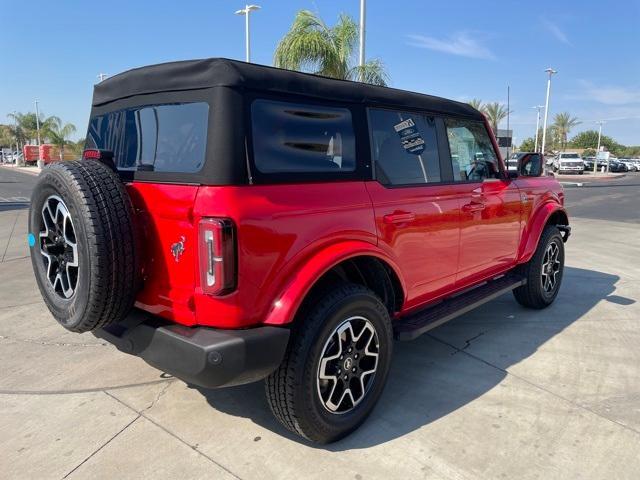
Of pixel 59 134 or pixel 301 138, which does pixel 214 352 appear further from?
pixel 59 134

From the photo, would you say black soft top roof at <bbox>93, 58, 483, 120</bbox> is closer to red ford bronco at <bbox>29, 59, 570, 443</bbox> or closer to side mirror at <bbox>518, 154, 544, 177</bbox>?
red ford bronco at <bbox>29, 59, 570, 443</bbox>

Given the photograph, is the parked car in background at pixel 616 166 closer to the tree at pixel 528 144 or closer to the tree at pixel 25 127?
the tree at pixel 528 144

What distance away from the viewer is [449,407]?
10.2 feet

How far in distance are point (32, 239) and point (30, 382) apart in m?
1.20

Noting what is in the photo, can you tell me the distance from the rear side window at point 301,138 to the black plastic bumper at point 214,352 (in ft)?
2.64

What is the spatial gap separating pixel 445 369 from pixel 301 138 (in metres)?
2.11

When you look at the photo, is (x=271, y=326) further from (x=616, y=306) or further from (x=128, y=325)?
(x=616, y=306)

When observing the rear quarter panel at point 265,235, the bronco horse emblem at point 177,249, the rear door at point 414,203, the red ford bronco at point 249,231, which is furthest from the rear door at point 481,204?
the bronco horse emblem at point 177,249

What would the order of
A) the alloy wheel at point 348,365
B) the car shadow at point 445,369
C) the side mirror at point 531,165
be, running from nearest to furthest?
the alloy wheel at point 348,365, the car shadow at point 445,369, the side mirror at point 531,165

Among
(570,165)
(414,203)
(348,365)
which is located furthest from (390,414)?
(570,165)

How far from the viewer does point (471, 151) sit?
402 cm

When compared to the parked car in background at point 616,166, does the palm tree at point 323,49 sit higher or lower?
higher

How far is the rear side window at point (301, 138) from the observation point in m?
2.42

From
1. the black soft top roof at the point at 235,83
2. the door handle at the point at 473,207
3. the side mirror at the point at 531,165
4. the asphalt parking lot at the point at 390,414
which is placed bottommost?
the asphalt parking lot at the point at 390,414
